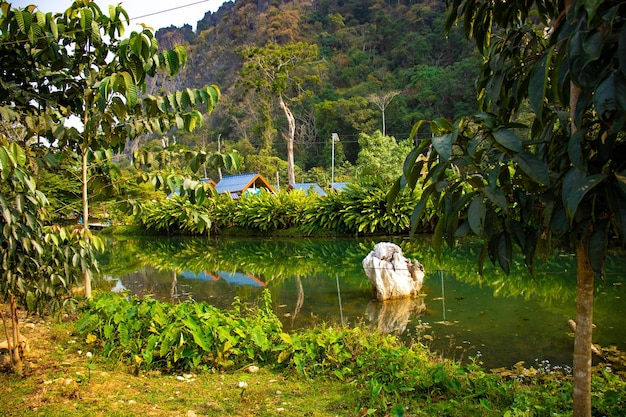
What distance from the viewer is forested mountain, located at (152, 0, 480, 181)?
117 feet

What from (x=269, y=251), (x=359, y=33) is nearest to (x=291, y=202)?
(x=269, y=251)

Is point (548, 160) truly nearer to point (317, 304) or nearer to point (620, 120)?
point (620, 120)

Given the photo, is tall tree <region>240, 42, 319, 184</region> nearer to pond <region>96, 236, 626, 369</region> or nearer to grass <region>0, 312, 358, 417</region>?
pond <region>96, 236, 626, 369</region>

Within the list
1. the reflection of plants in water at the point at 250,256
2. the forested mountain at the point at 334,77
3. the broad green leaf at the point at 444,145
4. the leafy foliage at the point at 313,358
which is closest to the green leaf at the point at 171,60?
the leafy foliage at the point at 313,358

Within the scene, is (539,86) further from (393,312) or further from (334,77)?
(334,77)

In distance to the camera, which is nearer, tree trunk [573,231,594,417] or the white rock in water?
tree trunk [573,231,594,417]

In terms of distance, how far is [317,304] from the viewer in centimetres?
592

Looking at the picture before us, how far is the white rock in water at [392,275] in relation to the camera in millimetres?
5855

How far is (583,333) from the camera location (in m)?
1.68

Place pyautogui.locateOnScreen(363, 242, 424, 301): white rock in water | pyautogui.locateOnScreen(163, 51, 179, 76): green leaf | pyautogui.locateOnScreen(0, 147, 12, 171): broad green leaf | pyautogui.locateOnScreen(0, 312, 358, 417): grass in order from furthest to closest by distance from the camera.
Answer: pyautogui.locateOnScreen(363, 242, 424, 301): white rock in water, pyautogui.locateOnScreen(163, 51, 179, 76): green leaf, pyautogui.locateOnScreen(0, 312, 358, 417): grass, pyautogui.locateOnScreen(0, 147, 12, 171): broad green leaf

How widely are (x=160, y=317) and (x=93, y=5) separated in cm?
194

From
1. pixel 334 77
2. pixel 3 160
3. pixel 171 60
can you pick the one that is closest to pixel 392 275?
pixel 171 60

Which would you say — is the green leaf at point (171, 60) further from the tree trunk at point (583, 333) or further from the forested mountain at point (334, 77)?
the forested mountain at point (334, 77)

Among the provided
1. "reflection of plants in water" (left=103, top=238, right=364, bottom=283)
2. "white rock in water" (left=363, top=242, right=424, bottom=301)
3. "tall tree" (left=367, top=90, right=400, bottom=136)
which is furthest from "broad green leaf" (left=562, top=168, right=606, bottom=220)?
"tall tree" (left=367, top=90, right=400, bottom=136)
